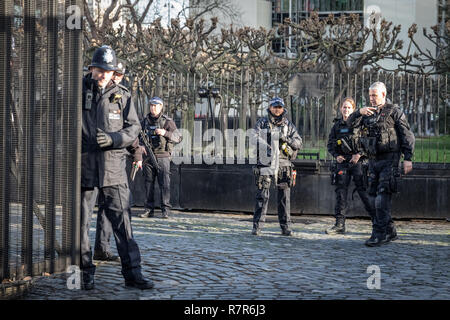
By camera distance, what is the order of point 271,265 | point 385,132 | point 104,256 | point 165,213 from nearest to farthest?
point 271,265 → point 104,256 → point 385,132 → point 165,213

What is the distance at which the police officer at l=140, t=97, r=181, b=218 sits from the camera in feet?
43.3

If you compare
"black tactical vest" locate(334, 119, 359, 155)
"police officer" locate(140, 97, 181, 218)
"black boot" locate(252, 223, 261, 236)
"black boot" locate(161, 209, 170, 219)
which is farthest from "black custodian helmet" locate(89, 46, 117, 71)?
"black boot" locate(161, 209, 170, 219)

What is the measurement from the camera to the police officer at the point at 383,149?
1004cm

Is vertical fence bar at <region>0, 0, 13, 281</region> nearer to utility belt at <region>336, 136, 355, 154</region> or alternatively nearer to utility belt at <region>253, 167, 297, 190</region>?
utility belt at <region>253, 167, 297, 190</region>

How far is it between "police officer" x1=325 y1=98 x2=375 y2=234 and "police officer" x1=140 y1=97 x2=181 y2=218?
3028 mm

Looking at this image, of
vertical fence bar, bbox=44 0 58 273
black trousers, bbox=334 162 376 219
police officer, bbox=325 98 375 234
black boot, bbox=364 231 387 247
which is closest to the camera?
vertical fence bar, bbox=44 0 58 273

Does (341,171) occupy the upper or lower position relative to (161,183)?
upper

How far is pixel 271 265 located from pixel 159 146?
218 inches

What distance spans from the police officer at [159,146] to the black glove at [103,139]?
6.47 m

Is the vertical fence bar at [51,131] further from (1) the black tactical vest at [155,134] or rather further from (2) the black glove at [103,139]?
(1) the black tactical vest at [155,134]

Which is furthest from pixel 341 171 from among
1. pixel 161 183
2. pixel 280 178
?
pixel 161 183

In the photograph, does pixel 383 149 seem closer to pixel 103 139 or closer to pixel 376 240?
pixel 376 240

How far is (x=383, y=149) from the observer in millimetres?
10078

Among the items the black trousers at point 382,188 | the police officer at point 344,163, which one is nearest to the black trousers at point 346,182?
the police officer at point 344,163
